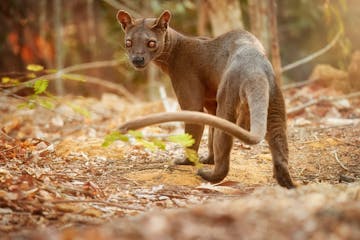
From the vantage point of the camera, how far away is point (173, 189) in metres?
4.63

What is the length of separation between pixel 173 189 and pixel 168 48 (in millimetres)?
1892

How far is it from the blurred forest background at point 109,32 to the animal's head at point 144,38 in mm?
5597

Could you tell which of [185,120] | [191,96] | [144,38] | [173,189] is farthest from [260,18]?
[185,120]

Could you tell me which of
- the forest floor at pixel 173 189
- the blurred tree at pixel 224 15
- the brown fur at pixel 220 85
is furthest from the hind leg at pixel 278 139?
the blurred tree at pixel 224 15

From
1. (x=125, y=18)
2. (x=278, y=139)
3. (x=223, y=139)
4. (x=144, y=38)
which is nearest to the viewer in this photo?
(x=278, y=139)

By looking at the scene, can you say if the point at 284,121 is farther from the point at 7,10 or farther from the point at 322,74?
the point at 7,10

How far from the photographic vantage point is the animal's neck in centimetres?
596

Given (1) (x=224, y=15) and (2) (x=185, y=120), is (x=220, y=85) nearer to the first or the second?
(2) (x=185, y=120)

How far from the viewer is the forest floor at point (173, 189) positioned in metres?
2.62

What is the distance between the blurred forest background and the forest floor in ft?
13.3

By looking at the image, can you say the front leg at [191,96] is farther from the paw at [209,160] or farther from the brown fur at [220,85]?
the paw at [209,160]

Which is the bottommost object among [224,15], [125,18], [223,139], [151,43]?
[223,139]

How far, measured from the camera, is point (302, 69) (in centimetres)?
1432

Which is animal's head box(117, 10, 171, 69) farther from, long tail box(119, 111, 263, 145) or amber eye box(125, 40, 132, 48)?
long tail box(119, 111, 263, 145)
